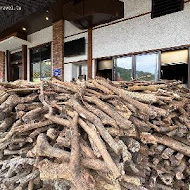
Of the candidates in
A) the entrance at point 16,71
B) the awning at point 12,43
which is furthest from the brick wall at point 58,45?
the entrance at point 16,71

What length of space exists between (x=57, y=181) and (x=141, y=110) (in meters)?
0.73

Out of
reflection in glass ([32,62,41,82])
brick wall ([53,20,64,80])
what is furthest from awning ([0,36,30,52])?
brick wall ([53,20,64,80])

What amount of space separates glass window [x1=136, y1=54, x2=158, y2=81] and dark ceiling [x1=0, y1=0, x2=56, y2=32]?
3.23 metres

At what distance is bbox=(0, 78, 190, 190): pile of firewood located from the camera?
104 centimetres

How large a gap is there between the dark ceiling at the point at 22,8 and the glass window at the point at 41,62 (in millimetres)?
1757

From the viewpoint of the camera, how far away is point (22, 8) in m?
6.74

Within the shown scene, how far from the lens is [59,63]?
27.7 feet

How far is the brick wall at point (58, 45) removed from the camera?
8344 mm

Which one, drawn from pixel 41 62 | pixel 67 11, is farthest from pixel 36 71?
pixel 67 11

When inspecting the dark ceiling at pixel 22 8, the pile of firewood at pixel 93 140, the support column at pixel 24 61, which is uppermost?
the dark ceiling at pixel 22 8

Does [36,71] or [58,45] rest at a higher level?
[58,45]

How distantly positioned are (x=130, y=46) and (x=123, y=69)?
2.48 feet

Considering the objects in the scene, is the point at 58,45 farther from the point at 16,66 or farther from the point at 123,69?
the point at 16,66

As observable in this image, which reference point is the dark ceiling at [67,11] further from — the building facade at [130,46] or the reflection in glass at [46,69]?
the reflection in glass at [46,69]
